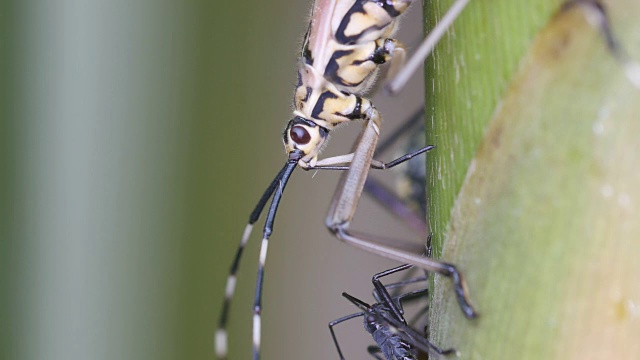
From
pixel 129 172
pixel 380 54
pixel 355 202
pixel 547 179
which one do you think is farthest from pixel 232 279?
pixel 129 172

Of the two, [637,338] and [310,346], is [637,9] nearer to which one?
[637,338]

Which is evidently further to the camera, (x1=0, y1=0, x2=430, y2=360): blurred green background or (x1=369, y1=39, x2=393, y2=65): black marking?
(x1=0, y1=0, x2=430, y2=360): blurred green background

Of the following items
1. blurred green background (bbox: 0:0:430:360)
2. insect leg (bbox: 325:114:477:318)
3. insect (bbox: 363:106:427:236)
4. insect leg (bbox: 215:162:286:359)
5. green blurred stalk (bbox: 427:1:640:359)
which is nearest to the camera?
green blurred stalk (bbox: 427:1:640:359)

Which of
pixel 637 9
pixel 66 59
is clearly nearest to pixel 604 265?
pixel 637 9

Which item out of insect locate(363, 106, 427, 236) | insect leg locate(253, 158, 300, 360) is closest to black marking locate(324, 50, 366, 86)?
insect leg locate(253, 158, 300, 360)

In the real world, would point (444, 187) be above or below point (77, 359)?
above

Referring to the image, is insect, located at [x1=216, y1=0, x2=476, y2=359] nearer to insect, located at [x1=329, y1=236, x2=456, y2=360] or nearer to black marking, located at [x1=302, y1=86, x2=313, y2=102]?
black marking, located at [x1=302, y1=86, x2=313, y2=102]

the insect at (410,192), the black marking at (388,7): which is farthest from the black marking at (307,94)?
the insect at (410,192)

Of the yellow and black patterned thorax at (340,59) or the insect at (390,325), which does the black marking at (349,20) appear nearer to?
the yellow and black patterned thorax at (340,59)
